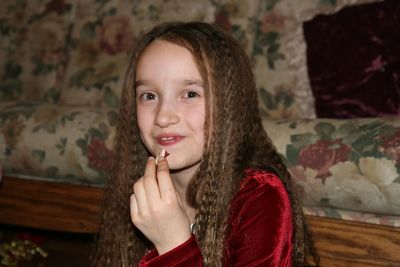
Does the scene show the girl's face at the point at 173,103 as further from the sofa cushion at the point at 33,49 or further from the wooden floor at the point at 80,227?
the sofa cushion at the point at 33,49

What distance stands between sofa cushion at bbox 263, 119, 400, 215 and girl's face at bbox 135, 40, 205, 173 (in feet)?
1.01

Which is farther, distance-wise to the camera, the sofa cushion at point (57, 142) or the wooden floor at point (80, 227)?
the sofa cushion at point (57, 142)

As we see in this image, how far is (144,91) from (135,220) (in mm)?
277

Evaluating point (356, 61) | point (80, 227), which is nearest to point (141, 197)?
point (80, 227)

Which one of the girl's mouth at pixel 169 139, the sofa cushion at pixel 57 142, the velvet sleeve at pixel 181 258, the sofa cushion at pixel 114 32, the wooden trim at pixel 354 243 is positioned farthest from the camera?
the sofa cushion at pixel 114 32

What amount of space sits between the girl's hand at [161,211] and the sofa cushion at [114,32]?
104 cm

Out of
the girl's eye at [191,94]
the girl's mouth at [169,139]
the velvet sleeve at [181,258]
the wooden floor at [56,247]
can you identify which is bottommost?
the wooden floor at [56,247]

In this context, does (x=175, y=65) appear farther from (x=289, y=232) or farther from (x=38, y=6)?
(x=38, y=6)

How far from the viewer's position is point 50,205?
5.28ft

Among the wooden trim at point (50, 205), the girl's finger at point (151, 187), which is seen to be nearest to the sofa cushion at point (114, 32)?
the wooden trim at point (50, 205)

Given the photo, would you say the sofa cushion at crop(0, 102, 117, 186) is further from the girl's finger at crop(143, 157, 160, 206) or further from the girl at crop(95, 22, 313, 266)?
the girl's finger at crop(143, 157, 160, 206)

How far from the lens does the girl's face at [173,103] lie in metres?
1.05

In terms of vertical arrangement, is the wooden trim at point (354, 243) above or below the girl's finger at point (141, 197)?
below

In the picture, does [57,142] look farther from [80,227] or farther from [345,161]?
[345,161]
